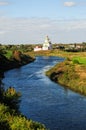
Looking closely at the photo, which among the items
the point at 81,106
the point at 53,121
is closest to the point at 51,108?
the point at 81,106

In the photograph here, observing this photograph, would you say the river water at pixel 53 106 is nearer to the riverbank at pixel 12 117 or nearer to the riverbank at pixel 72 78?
the riverbank at pixel 72 78

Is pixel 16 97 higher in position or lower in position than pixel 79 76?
higher

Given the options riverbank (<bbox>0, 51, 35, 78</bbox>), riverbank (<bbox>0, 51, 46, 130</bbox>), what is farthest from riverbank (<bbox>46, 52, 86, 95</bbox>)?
riverbank (<bbox>0, 51, 46, 130</bbox>)

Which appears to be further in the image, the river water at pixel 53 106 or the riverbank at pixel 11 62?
the riverbank at pixel 11 62

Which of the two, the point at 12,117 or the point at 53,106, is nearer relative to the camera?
the point at 12,117

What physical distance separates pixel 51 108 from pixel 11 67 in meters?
59.6

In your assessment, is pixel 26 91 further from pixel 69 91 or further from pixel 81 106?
pixel 81 106

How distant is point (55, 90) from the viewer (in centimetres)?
6209

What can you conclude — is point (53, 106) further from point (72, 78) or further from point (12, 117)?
point (72, 78)

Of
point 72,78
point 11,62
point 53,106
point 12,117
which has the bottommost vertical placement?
point 11,62

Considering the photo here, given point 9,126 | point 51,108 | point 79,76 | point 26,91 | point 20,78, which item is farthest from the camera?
point 20,78

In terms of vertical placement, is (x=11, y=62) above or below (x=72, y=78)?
below

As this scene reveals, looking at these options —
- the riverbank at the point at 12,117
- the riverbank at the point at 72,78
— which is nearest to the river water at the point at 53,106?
the riverbank at the point at 72,78

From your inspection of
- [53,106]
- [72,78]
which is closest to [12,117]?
[53,106]
